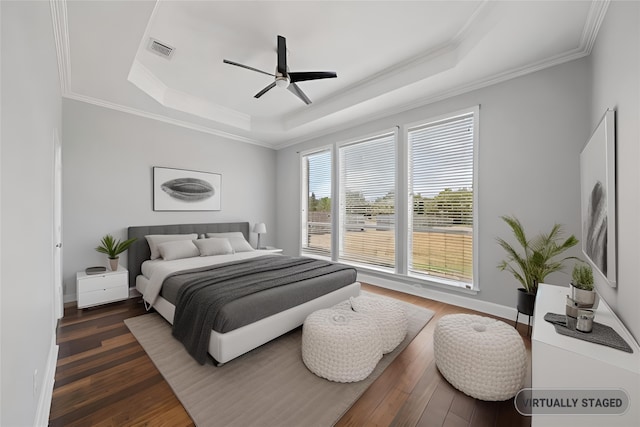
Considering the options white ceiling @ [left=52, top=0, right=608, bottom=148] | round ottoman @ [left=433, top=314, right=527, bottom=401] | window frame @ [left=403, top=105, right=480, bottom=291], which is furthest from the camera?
window frame @ [left=403, top=105, right=480, bottom=291]

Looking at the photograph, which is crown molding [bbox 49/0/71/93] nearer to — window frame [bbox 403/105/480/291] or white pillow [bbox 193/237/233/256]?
white pillow [bbox 193/237/233/256]

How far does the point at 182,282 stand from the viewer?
8.86 ft

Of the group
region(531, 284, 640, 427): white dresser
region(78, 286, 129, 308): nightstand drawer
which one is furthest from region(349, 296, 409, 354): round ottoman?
region(78, 286, 129, 308): nightstand drawer

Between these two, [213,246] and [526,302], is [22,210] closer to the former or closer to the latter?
[213,246]

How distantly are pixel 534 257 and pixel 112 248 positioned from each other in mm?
4991

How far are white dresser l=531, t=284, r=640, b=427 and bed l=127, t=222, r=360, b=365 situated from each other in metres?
1.83

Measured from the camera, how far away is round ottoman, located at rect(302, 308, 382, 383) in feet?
6.28

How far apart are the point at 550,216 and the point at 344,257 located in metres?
3.02

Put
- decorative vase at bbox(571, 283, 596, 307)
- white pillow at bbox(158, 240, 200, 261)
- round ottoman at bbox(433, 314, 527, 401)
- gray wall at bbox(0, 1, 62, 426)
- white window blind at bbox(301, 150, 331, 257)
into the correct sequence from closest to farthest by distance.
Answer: gray wall at bbox(0, 1, 62, 426)
decorative vase at bbox(571, 283, 596, 307)
round ottoman at bbox(433, 314, 527, 401)
white pillow at bbox(158, 240, 200, 261)
white window blind at bbox(301, 150, 331, 257)

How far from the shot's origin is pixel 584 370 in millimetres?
1190

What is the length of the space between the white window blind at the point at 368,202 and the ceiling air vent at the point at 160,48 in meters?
2.91

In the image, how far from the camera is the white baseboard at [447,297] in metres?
3.05

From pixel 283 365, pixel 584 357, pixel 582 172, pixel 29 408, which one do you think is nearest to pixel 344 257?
pixel 283 365

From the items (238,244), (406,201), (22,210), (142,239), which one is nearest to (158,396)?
(22,210)
